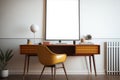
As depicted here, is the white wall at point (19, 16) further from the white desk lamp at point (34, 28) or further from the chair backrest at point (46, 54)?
the chair backrest at point (46, 54)

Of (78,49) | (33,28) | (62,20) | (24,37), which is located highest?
Answer: (62,20)

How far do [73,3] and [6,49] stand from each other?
180 cm

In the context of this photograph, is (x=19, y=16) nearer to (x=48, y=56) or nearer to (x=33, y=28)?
(x=33, y=28)

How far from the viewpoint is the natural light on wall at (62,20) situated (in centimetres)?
389

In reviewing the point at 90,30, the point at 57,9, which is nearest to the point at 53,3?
the point at 57,9

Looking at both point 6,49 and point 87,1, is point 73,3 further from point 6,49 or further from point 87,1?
point 6,49

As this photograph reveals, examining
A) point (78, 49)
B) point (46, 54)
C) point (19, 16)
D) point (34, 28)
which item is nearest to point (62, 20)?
point (34, 28)

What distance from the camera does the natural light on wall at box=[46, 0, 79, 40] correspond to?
153 inches

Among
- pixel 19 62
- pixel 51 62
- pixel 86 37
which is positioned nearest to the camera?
pixel 51 62

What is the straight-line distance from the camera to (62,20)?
3896 mm

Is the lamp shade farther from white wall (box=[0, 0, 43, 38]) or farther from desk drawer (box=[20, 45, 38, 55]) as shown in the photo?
desk drawer (box=[20, 45, 38, 55])

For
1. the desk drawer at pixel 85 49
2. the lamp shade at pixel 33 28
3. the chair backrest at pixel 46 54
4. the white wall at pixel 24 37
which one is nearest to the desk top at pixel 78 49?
the desk drawer at pixel 85 49

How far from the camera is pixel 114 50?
3857mm

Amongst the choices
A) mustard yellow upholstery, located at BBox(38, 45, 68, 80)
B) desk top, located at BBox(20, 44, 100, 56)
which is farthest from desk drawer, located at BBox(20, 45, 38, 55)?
mustard yellow upholstery, located at BBox(38, 45, 68, 80)
